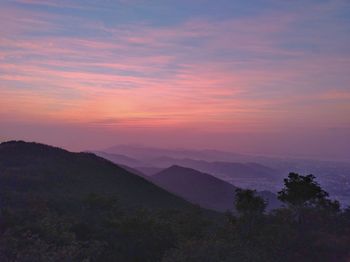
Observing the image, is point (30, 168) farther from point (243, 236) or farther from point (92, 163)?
point (243, 236)

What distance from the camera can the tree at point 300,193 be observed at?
94.3 feet

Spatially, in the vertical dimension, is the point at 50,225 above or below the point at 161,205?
above

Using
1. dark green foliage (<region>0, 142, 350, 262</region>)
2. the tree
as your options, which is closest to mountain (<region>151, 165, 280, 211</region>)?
dark green foliage (<region>0, 142, 350, 262</region>)

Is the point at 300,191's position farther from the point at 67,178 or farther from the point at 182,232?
the point at 67,178

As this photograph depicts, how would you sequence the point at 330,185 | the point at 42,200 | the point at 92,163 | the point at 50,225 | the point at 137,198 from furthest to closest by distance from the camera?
→ the point at 330,185 → the point at 92,163 → the point at 137,198 → the point at 42,200 → the point at 50,225

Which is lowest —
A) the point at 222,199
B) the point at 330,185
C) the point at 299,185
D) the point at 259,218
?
the point at 222,199

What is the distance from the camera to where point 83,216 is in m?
31.6

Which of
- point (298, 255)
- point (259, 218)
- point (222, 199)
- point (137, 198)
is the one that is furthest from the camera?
point (222, 199)

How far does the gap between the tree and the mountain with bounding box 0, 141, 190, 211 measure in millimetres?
20458

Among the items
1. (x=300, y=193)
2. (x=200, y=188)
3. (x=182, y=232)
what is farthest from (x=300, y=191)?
(x=200, y=188)


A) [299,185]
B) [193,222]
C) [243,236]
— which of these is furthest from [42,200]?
[299,185]

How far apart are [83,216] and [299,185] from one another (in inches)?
638

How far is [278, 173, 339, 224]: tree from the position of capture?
94.3 feet

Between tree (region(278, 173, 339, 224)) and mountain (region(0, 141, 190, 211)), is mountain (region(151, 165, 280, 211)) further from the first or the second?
tree (region(278, 173, 339, 224))
